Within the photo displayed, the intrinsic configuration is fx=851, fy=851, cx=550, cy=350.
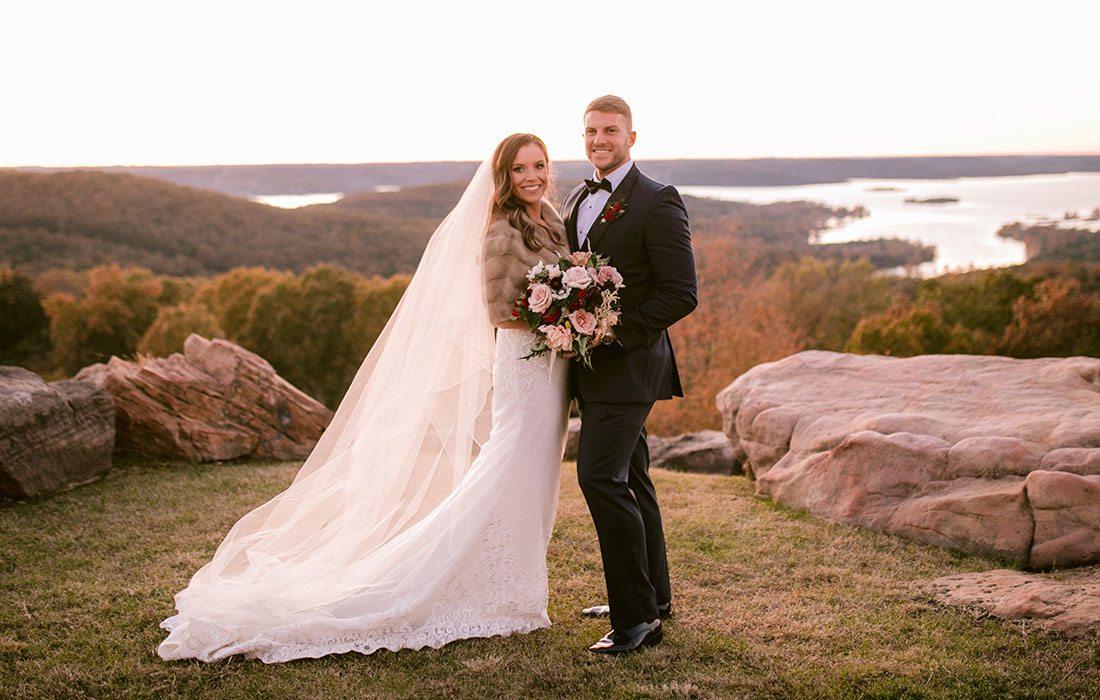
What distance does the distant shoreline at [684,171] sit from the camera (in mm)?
47562

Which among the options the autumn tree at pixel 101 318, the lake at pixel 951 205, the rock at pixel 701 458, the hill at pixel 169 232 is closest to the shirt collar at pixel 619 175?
the rock at pixel 701 458

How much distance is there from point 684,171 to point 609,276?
45.5 metres

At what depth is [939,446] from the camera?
21.8ft

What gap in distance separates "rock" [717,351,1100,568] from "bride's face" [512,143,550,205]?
3813mm

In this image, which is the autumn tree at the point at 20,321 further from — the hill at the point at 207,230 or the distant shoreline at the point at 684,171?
the distant shoreline at the point at 684,171

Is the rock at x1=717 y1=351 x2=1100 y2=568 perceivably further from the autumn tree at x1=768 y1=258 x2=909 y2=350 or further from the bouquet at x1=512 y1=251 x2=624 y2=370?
the autumn tree at x1=768 y1=258 x2=909 y2=350

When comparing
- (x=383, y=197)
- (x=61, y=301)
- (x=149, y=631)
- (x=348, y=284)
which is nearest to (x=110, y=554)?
(x=149, y=631)

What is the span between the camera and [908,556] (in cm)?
606

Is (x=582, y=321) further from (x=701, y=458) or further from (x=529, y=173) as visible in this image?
(x=701, y=458)

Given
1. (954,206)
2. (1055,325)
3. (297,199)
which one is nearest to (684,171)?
(954,206)

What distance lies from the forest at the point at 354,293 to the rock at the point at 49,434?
470 inches

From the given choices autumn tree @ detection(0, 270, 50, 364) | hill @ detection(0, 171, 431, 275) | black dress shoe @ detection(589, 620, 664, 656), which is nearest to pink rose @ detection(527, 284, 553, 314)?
black dress shoe @ detection(589, 620, 664, 656)

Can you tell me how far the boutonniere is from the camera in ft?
14.4

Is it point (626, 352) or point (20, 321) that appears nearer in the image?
point (626, 352)
